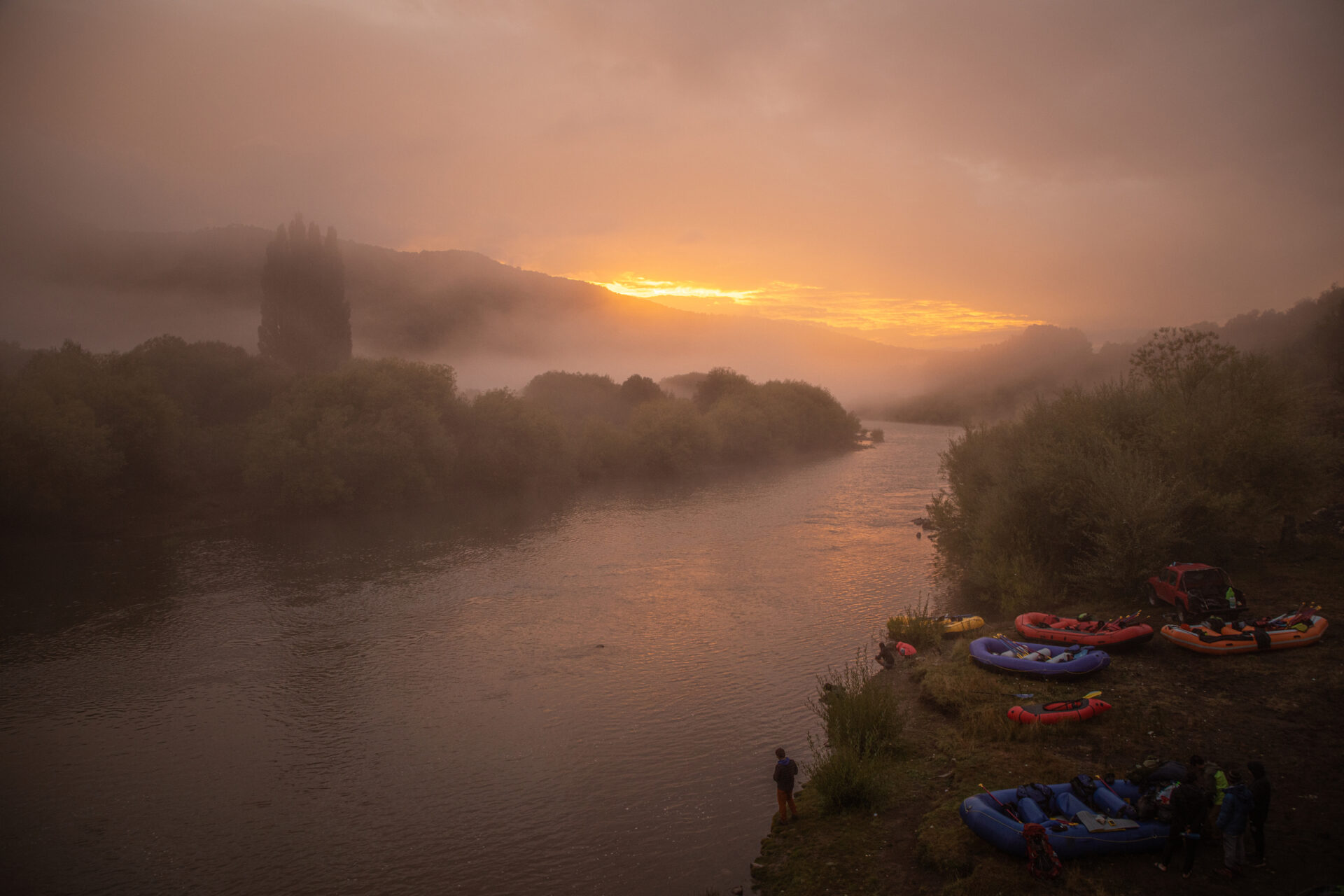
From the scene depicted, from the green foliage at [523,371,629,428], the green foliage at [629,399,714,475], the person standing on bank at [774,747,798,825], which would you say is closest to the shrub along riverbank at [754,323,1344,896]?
the person standing on bank at [774,747,798,825]

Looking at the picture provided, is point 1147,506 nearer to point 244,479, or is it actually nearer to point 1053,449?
point 1053,449

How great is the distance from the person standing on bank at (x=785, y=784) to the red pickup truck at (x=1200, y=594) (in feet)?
40.0

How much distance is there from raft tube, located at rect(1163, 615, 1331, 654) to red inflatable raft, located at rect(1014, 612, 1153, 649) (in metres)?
0.89

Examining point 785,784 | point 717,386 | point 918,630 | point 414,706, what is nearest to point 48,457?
point 414,706

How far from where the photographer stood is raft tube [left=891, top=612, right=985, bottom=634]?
2150cm

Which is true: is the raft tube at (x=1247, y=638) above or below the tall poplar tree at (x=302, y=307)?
below

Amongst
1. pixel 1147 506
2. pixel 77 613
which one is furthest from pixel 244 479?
pixel 1147 506

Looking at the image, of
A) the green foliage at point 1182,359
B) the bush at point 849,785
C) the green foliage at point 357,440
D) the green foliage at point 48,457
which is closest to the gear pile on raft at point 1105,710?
the bush at point 849,785

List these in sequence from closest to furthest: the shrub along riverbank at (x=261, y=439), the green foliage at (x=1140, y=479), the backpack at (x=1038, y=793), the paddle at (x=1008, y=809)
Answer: the paddle at (x=1008, y=809) < the backpack at (x=1038, y=793) < the green foliage at (x=1140, y=479) < the shrub along riverbank at (x=261, y=439)

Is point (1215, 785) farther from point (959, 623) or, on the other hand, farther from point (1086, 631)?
point (959, 623)

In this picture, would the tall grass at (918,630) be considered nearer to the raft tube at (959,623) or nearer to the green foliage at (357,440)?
the raft tube at (959,623)

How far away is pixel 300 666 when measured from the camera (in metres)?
22.2

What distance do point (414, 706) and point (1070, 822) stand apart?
15832 millimetres

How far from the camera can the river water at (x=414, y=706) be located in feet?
42.6
